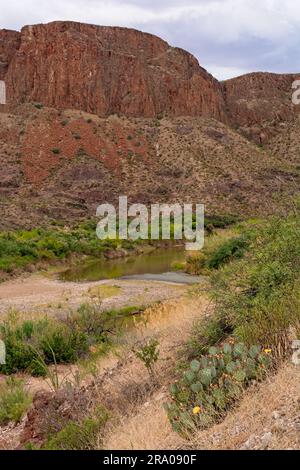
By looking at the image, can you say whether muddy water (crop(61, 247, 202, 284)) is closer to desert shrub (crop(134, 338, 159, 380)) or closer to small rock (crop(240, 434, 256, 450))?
desert shrub (crop(134, 338, 159, 380))

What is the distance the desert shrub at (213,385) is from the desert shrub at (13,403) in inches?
150

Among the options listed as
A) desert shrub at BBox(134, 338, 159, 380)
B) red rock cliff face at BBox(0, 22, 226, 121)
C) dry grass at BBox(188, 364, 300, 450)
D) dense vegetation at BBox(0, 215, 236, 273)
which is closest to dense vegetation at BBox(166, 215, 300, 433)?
dry grass at BBox(188, 364, 300, 450)

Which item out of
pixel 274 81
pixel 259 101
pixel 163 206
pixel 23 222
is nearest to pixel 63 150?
pixel 163 206

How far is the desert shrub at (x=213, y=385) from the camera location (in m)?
5.98

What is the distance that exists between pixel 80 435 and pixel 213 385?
189cm

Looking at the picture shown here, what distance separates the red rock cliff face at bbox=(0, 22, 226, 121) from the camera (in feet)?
301

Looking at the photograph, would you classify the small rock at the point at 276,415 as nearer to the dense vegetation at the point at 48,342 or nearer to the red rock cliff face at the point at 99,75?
the dense vegetation at the point at 48,342

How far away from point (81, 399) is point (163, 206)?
Result: 58780mm

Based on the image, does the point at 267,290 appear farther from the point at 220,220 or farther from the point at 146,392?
the point at 220,220

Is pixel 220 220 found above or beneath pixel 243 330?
beneath

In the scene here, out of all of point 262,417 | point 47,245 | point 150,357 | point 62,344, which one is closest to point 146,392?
point 150,357

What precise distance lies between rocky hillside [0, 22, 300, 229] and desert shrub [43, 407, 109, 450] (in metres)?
47.2

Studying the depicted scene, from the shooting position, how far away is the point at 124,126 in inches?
3472

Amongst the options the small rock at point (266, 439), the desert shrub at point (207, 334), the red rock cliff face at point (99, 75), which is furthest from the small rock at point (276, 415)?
the red rock cliff face at point (99, 75)
